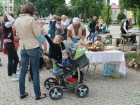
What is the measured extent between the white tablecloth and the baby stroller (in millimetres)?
1045

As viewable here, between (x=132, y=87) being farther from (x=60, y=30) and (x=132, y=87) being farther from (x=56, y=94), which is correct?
(x=60, y=30)

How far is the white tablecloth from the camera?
6.89 metres

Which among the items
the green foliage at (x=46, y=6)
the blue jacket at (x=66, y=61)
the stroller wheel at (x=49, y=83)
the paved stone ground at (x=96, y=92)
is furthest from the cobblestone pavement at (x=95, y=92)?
the green foliage at (x=46, y=6)

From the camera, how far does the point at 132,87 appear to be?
639 cm

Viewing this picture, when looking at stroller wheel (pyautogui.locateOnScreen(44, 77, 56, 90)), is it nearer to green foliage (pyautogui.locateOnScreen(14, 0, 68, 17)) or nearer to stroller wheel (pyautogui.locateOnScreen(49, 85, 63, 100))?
stroller wheel (pyautogui.locateOnScreen(49, 85, 63, 100))

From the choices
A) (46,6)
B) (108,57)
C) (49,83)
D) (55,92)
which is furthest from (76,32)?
(46,6)

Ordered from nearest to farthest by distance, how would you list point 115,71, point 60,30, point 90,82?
point 90,82 < point 115,71 < point 60,30

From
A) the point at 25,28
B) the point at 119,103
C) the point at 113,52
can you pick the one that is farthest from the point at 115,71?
the point at 25,28

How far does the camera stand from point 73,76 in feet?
19.4

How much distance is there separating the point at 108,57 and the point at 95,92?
4.44 ft

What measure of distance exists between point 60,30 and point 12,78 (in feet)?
17.2

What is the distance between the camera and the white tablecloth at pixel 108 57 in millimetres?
6891

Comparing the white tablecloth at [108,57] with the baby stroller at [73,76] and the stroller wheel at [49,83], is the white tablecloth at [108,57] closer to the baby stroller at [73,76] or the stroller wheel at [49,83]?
the baby stroller at [73,76]

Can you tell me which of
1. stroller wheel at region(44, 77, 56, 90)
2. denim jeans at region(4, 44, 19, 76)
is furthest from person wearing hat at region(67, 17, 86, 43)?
stroller wheel at region(44, 77, 56, 90)
